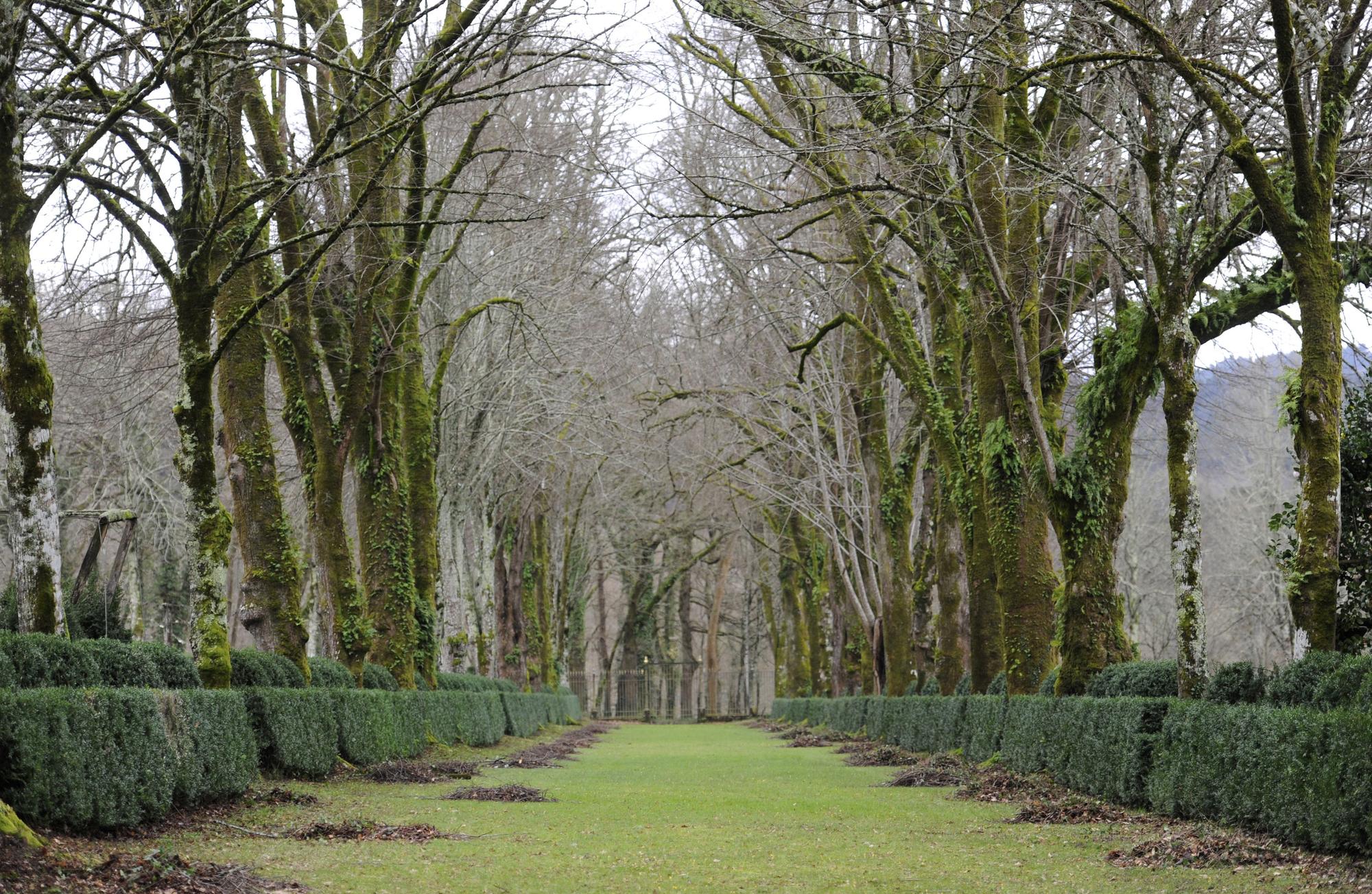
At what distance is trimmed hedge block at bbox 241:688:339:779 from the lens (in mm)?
10906

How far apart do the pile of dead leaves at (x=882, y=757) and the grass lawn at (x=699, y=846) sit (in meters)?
3.68

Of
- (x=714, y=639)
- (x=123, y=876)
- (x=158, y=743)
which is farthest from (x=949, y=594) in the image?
(x=714, y=639)

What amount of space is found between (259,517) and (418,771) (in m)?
3.15

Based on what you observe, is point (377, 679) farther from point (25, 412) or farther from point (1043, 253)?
point (1043, 253)

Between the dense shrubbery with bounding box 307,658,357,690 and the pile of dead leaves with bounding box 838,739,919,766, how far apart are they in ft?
23.6

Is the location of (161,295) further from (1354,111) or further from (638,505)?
(638,505)

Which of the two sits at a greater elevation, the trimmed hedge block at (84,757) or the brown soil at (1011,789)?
the trimmed hedge block at (84,757)

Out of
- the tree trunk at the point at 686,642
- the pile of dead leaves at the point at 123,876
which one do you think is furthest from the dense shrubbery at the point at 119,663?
the tree trunk at the point at 686,642

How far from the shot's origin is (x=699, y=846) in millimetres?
8344

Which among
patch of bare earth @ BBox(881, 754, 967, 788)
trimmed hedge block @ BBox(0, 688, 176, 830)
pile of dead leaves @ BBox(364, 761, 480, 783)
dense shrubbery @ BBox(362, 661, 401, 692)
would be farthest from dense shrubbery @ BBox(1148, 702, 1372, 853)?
dense shrubbery @ BBox(362, 661, 401, 692)

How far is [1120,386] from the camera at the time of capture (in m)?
12.5

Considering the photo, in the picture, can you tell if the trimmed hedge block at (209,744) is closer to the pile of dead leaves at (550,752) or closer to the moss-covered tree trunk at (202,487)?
the moss-covered tree trunk at (202,487)

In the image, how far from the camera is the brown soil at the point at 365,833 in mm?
7962

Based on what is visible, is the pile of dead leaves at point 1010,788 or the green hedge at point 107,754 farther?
the pile of dead leaves at point 1010,788
